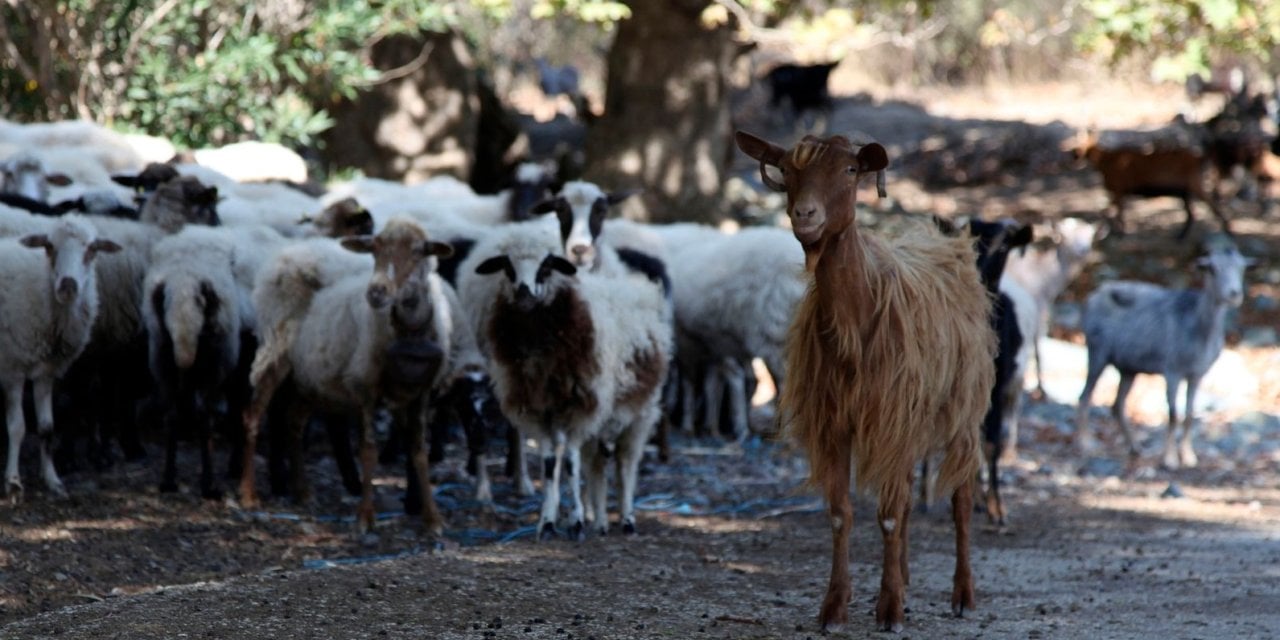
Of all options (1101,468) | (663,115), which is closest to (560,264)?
(1101,468)

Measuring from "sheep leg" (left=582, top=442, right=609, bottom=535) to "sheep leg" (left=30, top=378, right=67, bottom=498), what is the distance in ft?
9.46

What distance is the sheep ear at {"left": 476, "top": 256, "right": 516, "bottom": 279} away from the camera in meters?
8.42

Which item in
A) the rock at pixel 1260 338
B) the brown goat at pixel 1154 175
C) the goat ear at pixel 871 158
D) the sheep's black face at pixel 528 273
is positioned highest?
the brown goat at pixel 1154 175

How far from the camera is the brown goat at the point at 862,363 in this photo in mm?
5887

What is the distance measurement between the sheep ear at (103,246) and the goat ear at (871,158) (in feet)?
15.7

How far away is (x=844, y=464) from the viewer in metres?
6.23

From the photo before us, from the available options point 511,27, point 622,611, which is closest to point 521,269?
point 622,611

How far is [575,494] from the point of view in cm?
839

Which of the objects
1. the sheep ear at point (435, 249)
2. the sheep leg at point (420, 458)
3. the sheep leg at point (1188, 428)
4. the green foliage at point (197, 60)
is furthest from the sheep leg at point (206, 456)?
the sheep leg at point (1188, 428)

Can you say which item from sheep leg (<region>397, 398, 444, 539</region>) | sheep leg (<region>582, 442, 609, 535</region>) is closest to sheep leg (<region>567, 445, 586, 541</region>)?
sheep leg (<region>582, 442, 609, 535</region>)

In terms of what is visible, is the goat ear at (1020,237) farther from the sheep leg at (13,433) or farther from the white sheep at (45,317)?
the sheep leg at (13,433)

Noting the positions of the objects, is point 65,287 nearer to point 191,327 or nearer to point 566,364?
point 191,327

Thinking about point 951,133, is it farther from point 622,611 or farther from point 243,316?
point 622,611

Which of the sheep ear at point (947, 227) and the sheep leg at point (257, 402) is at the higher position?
the sheep ear at point (947, 227)
